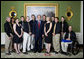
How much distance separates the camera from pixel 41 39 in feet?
19.9

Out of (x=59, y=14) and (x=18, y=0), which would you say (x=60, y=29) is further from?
(x=18, y=0)

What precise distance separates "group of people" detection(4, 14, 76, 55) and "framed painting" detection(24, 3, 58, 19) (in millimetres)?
862

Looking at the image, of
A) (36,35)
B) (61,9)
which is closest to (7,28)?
(36,35)

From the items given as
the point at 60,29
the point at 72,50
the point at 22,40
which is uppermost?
the point at 60,29

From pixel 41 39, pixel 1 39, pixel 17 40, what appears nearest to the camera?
pixel 17 40

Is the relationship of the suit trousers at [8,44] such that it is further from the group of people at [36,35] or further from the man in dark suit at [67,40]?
the man in dark suit at [67,40]

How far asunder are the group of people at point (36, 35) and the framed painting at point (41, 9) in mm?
862

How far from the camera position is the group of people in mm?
5688

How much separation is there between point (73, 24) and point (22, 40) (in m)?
2.72

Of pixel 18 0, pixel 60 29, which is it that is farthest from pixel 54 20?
pixel 18 0

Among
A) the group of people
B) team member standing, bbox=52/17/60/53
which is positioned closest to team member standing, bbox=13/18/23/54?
the group of people

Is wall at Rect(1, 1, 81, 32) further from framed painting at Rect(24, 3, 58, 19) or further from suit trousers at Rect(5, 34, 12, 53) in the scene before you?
suit trousers at Rect(5, 34, 12, 53)

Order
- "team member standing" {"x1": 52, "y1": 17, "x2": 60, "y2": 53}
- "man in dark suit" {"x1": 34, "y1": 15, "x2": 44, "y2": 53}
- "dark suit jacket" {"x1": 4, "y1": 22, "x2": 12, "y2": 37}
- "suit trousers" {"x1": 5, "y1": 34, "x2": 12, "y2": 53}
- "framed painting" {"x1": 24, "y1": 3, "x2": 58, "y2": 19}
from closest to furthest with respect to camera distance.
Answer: "dark suit jacket" {"x1": 4, "y1": 22, "x2": 12, "y2": 37}
"suit trousers" {"x1": 5, "y1": 34, "x2": 12, "y2": 53}
"team member standing" {"x1": 52, "y1": 17, "x2": 60, "y2": 53}
"man in dark suit" {"x1": 34, "y1": 15, "x2": 44, "y2": 53}
"framed painting" {"x1": 24, "y1": 3, "x2": 58, "y2": 19}

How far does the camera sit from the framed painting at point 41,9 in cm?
679
